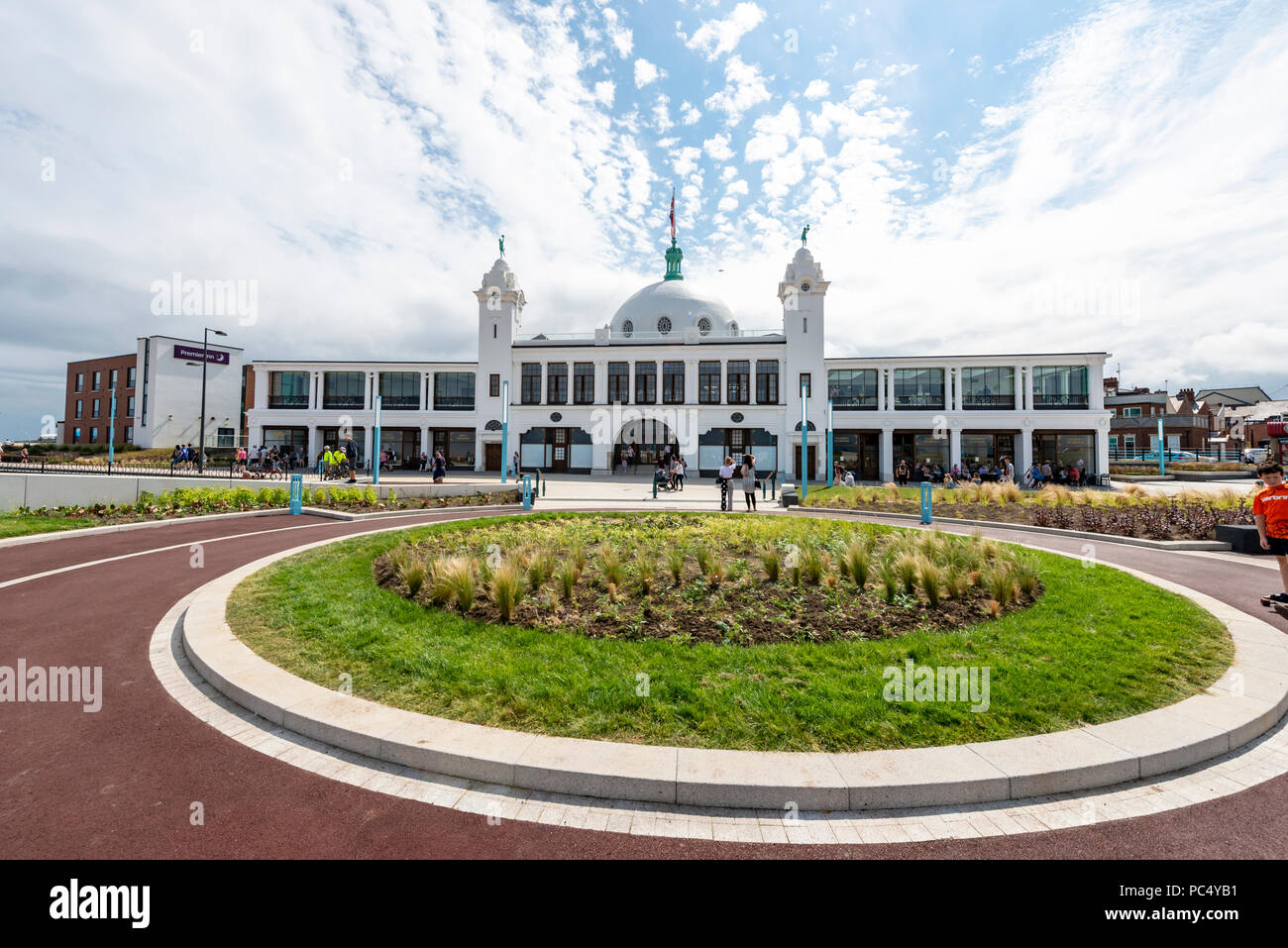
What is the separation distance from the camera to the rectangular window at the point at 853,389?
4484 centimetres

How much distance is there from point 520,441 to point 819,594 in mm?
41295

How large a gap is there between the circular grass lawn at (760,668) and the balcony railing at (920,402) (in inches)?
1532

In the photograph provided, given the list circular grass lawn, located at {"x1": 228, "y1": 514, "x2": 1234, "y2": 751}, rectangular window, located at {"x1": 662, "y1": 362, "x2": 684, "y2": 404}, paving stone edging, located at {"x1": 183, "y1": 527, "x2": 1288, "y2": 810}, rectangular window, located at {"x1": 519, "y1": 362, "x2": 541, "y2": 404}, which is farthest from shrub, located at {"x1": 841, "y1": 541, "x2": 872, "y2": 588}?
rectangular window, located at {"x1": 519, "y1": 362, "x2": 541, "y2": 404}

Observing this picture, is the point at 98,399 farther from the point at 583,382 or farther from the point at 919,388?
the point at 919,388

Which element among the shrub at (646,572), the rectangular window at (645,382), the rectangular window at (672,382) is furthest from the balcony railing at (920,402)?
the shrub at (646,572)

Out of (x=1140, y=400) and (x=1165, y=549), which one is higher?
(x=1140, y=400)

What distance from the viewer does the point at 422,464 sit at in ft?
152

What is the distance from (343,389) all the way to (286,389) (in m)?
4.99

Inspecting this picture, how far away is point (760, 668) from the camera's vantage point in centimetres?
527

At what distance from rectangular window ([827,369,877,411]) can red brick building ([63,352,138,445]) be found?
65.2 metres

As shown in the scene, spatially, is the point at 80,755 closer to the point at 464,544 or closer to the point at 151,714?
the point at 151,714

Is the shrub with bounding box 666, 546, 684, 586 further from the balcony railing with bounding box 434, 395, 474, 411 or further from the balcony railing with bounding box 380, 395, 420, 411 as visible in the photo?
the balcony railing with bounding box 380, 395, 420, 411

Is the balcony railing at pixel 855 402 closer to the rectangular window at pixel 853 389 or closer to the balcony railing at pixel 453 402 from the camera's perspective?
the rectangular window at pixel 853 389
